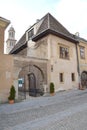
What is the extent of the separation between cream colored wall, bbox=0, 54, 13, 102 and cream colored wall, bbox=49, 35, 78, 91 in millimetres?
4566

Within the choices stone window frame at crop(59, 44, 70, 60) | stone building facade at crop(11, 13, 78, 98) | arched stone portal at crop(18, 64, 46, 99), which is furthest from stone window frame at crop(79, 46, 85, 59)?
arched stone portal at crop(18, 64, 46, 99)

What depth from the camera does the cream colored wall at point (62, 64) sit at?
15.3m

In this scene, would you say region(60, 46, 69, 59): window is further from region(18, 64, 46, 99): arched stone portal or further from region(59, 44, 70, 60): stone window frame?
region(18, 64, 46, 99): arched stone portal

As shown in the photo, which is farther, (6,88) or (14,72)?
(14,72)

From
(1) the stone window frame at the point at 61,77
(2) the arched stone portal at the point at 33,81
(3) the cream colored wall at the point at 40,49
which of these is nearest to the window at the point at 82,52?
(1) the stone window frame at the point at 61,77

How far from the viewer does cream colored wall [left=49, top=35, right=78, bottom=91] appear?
602 inches

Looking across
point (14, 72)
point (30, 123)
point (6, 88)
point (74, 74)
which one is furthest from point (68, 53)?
point (30, 123)

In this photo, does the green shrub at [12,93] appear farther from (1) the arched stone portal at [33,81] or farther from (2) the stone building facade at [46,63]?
(1) the arched stone portal at [33,81]

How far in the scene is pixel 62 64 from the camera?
16297 millimetres

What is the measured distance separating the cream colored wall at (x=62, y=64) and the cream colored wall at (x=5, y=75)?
4566 mm

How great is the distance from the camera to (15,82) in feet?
40.6

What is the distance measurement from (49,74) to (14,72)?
3970mm

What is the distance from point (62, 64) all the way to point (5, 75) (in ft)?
22.9

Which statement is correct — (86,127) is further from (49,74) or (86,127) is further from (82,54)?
(82,54)
